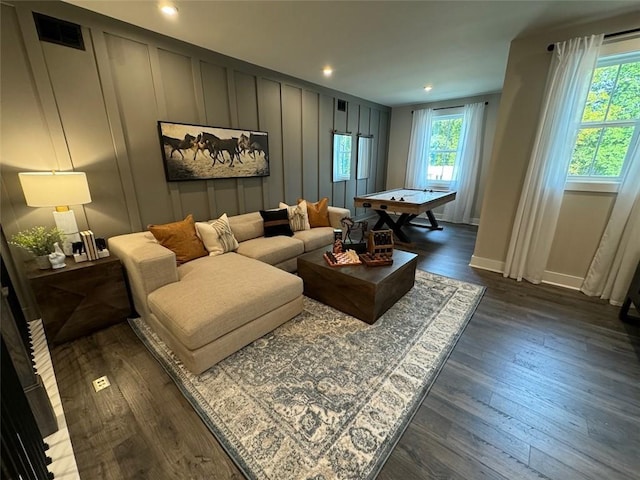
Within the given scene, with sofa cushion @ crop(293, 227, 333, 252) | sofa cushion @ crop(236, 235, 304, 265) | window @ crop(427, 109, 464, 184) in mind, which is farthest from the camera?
window @ crop(427, 109, 464, 184)

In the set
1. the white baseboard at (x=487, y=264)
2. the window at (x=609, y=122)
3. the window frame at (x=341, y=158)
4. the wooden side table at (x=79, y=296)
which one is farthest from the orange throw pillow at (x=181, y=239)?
the window at (x=609, y=122)

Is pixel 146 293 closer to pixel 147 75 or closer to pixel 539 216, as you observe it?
pixel 147 75

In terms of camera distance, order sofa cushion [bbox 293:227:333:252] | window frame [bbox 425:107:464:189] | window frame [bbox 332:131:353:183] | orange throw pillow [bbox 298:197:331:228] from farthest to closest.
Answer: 1. window frame [bbox 425:107:464:189]
2. window frame [bbox 332:131:353:183]
3. orange throw pillow [bbox 298:197:331:228]
4. sofa cushion [bbox 293:227:333:252]

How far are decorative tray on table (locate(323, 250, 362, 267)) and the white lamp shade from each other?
6.74 ft

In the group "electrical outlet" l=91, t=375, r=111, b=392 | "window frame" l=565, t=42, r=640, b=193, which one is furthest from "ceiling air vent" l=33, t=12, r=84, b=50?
"window frame" l=565, t=42, r=640, b=193

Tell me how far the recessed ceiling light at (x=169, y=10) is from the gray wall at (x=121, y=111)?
0.46 m

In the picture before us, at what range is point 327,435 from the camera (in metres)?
1.34

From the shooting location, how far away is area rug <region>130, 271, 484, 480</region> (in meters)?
1.26

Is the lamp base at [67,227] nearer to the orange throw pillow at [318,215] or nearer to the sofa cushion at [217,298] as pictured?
the sofa cushion at [217,298]

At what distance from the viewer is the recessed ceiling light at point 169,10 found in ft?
6.82

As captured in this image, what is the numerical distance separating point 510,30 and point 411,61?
40.7 inches

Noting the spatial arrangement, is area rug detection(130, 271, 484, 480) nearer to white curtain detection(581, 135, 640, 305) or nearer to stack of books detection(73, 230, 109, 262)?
stack of books detection(73, 230, 109, 262)

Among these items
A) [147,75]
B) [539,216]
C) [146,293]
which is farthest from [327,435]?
[147,75]

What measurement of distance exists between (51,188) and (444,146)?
247 inches
